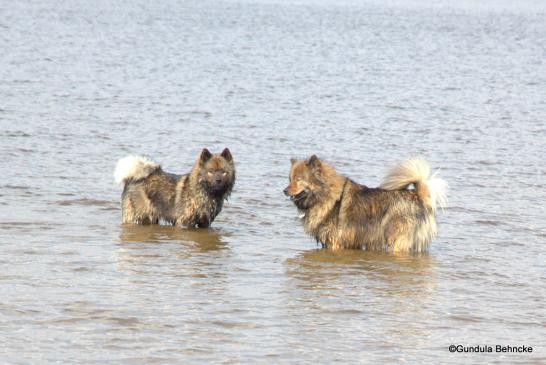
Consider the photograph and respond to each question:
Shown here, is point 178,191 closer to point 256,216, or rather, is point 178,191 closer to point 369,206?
point 256,216

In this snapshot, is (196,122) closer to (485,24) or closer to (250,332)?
(250,332)

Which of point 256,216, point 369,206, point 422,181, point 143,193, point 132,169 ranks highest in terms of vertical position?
point 422,181

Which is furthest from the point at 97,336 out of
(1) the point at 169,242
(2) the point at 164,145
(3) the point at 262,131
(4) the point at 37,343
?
(3) the point at 262,131

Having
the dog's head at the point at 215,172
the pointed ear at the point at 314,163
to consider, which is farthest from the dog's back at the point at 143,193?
the pointed ear at the point at 314,163

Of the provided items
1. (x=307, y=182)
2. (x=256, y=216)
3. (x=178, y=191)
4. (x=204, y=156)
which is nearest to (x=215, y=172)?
(x=204, y=156)

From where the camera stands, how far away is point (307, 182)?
9.72 m

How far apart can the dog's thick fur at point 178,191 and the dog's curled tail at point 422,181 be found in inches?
75.3

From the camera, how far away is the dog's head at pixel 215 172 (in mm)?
10648

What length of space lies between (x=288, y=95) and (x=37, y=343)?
58.1 ft

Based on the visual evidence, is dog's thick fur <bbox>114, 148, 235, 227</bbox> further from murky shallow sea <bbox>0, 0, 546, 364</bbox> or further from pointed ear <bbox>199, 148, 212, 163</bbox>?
murky shallow sea <bbox>0, 0, 546, 364</bbox>

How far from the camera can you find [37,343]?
661 centimetres

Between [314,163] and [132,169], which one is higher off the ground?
[314,163]

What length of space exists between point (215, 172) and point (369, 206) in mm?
1791

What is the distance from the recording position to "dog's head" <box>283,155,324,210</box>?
9703 millimetres
